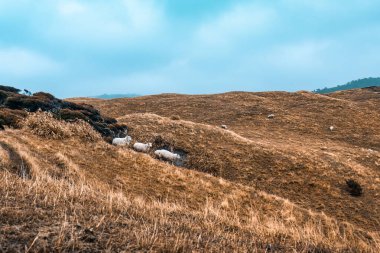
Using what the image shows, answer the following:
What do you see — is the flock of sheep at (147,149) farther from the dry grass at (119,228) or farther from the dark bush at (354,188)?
the dry grass at (119,228)

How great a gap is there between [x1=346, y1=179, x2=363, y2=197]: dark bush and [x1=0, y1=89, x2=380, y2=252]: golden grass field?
1.49ft

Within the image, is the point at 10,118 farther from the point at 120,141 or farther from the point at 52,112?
the point at 120,141

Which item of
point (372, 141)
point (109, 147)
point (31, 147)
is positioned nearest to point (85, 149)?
point (109, 147)

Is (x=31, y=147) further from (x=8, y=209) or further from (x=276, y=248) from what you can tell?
(x=276, y=248)

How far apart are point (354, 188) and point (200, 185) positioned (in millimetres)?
11793

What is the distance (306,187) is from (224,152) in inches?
282

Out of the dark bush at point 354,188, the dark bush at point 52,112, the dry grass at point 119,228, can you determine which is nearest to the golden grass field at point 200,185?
the dry grass at point 119,228

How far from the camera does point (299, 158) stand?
29.4 meters

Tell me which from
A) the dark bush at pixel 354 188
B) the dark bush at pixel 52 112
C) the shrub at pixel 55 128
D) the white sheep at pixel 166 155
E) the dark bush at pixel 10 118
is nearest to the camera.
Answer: the shrub at pixel 55 128

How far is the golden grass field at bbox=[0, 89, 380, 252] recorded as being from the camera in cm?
647

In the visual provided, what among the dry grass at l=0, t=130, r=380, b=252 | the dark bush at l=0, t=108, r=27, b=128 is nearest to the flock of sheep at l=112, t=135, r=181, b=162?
the dark bush at l=0, t=108, r=27, b=128

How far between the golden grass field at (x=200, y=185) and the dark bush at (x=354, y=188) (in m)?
0.45

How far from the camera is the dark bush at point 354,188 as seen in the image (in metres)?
24.3

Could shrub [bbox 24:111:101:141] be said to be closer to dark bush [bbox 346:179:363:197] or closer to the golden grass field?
the golden grass field
